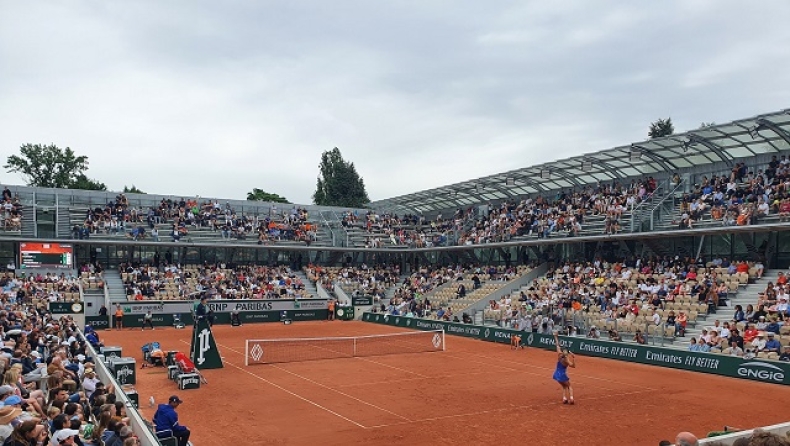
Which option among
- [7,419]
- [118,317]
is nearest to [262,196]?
[118,317]

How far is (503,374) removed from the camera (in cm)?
2556

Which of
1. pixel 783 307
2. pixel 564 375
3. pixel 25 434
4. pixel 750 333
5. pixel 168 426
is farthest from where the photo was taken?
pixel 783 307

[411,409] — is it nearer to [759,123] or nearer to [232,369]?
[232,369]

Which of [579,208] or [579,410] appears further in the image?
[579,208]

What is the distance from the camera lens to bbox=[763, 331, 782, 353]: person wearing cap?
962 inches

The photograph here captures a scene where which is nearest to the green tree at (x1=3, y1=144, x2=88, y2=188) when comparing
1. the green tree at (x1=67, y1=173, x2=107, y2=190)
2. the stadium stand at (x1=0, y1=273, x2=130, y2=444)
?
the green tree at (x1=67, y1=173, x2=107, y2=190)

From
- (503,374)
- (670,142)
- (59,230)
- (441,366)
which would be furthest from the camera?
(59,230)

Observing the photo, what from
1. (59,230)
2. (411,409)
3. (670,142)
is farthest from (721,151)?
(59,230)

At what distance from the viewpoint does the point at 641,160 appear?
39.7 metres

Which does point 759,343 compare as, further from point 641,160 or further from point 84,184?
point 84,184

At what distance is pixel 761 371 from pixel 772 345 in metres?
1.40

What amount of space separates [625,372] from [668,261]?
12051 millimetres

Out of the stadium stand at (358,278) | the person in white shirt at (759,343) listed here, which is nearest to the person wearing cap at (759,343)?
the person in white shirt at (759,343)

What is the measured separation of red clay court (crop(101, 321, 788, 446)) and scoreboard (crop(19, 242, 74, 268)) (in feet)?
64.4
